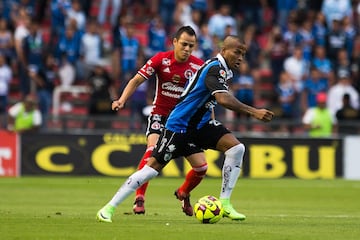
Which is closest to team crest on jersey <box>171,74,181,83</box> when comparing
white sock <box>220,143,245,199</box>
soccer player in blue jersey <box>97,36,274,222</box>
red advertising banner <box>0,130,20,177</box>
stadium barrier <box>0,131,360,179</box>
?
soccer player in blue jersey <box>97,36,274,222</box>

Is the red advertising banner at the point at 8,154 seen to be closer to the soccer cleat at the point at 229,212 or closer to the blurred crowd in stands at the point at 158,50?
the blurred crowd in stands at the point at 158,50

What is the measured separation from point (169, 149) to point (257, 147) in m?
12.1

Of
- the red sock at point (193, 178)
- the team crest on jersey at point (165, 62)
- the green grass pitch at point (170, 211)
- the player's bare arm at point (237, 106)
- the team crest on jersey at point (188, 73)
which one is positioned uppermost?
the team crest on jersey at point (165, 62)

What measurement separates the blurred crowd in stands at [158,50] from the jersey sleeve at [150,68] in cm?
1085

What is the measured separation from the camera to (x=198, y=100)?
12.1 m

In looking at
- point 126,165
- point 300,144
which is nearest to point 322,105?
point 300,144

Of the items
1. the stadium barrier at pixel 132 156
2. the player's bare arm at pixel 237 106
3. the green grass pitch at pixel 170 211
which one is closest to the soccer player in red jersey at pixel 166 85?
the green grass pitch at pixel 170 211

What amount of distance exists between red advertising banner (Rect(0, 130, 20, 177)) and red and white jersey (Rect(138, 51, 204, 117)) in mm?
10528

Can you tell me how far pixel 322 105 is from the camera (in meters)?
24.6

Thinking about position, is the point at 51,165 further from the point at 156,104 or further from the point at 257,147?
the point at 156,104

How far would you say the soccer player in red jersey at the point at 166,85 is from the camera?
13.3 meters

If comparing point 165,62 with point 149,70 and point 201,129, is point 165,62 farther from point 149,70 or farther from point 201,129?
point 201,129

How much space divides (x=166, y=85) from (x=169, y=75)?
0.54 feet

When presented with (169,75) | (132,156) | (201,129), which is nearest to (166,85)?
(169,75)
